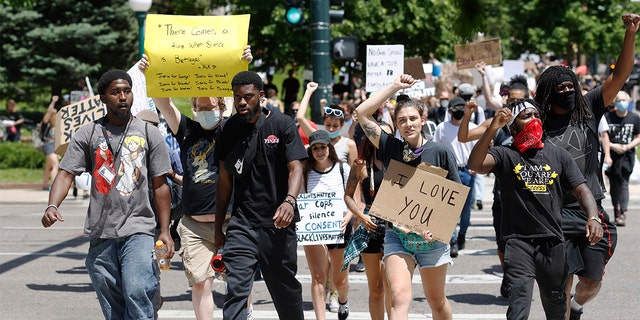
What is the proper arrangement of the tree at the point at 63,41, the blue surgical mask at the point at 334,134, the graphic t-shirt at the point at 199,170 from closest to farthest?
1. the graphic t-shirt at the point at 199,170
2. the blue surgical mask at the point at 334,134
3. the tree at the point at 63,41

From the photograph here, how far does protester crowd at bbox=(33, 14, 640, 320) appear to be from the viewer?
6418 mm

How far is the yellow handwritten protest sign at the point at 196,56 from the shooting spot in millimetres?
7309

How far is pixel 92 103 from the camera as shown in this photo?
34.6 ft

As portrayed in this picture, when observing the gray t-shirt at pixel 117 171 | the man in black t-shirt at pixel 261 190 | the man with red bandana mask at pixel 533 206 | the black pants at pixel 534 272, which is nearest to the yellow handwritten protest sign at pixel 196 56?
the man in black t-shirt at pixel 261 190

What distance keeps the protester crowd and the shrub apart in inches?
658

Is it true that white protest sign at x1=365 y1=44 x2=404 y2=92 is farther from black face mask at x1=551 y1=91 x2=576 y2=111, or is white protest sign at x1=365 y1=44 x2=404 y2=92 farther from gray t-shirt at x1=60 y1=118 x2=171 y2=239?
gray t-shirt at x1=60 y1=118 x2=171 y2=239

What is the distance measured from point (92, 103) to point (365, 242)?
163 inches

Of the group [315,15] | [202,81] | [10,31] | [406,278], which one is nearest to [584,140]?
[406,278]

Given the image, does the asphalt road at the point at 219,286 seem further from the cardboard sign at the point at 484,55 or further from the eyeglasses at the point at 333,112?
the cardboard sign at the point at 484,55

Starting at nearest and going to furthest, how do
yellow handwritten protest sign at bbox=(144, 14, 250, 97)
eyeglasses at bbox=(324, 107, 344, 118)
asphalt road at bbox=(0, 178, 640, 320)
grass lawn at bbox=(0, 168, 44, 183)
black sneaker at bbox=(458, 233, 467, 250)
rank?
yellow handwritten protest sign at bbox=(144, 14, 250, 97) < asphalt road at bbox=(0, 178, 640, 320) < eyeglasses at bbox=(324, 107, 344, 118) < black sneaker at bbox=(458, 233, 467, 250) < grass lawn at bbox=(0, 168, 44, 183)

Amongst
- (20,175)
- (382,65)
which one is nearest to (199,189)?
(382,65)

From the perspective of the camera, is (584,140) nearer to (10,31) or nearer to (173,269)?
(173,269)

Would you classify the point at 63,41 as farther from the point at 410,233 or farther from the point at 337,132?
the point at 410,233

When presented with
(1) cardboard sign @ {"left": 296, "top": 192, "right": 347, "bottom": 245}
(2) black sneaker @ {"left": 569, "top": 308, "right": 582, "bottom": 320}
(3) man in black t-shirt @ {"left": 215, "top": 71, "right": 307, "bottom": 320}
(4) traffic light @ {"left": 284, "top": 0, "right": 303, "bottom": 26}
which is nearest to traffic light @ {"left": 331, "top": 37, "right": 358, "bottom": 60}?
(4) traffic light @ {"left": 284, "top": 0, "right": 303, "bottom": 26}
